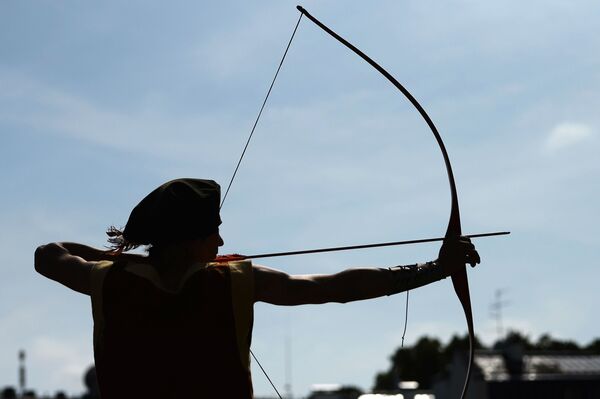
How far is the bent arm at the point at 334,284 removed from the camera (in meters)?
3.74

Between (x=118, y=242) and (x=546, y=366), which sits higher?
(x=118, y=242)

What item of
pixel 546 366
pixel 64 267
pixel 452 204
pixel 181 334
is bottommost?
pixel 546 366

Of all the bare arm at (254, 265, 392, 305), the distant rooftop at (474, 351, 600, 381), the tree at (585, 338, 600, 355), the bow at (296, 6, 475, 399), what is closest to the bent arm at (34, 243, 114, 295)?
the bare arm at (254, 265, 392, 305)

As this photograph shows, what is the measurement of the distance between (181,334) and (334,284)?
554 mm

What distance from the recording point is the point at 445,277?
422cm

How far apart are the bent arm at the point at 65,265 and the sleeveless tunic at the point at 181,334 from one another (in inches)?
6.6

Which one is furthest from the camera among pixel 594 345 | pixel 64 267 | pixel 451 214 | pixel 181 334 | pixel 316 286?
pixel 594 345

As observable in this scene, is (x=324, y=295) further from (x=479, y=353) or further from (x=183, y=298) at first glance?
(x=479, y=353)

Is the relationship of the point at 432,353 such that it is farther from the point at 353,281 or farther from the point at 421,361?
the point at 353,281

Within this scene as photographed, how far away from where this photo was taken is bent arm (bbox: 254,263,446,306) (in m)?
3.74

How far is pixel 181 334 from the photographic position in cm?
370

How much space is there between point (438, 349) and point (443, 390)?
4227 cm

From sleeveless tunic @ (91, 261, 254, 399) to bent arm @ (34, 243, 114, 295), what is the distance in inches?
6.6

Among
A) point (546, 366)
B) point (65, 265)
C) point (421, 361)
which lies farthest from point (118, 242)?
point (421, 361)
